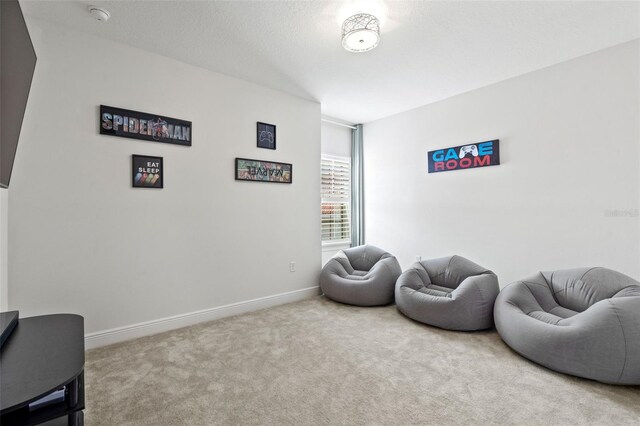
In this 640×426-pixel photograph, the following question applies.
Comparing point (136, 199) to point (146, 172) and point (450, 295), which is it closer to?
point (146, 172)

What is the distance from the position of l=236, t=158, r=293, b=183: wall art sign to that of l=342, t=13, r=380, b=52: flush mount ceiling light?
169 cm

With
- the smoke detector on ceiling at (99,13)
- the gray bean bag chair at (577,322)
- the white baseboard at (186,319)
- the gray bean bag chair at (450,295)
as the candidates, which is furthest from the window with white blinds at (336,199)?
the smoke detector on ceiling at (99,13)

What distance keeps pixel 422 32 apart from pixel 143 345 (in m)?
3.65

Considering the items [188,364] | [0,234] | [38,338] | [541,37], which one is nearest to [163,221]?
[0,234]

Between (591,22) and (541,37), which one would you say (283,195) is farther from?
(591,22)

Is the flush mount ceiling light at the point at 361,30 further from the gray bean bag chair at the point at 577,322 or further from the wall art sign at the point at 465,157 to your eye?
the gray bean bag chair at the point at 577,322

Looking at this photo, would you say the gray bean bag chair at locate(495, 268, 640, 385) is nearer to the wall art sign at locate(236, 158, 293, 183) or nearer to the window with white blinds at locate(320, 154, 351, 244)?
the wall art sign at locate(236, 158, 293, 183)

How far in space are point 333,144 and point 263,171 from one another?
1.94 m

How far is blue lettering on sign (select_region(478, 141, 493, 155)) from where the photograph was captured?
3.76m

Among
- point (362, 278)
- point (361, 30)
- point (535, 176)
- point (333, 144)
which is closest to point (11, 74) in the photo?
point (361, 30)

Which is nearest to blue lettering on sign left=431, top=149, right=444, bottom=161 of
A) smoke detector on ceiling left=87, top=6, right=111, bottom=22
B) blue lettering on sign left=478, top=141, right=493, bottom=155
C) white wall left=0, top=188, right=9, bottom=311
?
blue lettering on sign left=478, top=141, right=493, bottom=155

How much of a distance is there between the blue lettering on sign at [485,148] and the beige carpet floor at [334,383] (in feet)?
7.28

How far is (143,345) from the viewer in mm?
2611

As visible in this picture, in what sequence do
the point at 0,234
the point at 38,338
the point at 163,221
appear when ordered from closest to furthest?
1. the point at 38,338
2. the point at 0,234
3. the point at 163,221
